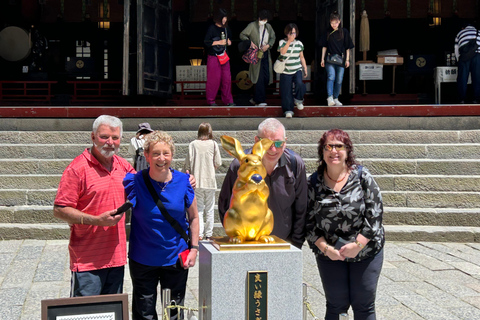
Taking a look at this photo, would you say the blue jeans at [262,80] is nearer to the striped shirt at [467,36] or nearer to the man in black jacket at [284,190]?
the striped shirt at [467,36]

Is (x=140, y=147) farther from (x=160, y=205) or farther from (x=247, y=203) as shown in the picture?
(x=247, y=203)

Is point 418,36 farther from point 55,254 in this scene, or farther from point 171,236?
point 171,236

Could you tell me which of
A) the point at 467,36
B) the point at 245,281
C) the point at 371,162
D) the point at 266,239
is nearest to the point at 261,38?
the point at 371,162

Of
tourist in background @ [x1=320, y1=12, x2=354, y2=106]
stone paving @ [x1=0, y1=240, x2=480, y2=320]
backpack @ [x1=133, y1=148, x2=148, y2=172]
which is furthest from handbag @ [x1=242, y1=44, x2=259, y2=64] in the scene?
stone paving @ [x1=0, y1=240, x2=480, y2=320]

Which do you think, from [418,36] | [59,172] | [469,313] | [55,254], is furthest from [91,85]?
[469,313]

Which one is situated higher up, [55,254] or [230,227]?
[230,227]

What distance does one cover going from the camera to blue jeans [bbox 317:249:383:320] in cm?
411

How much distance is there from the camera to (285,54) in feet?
33.4

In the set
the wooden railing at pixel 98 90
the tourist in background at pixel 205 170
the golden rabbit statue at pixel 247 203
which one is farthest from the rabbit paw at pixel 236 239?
the wooden railing at pixel 98 90

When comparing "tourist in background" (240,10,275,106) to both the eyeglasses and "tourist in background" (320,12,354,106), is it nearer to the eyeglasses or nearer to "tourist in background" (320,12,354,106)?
"tourist in background" (320,12,354,106)

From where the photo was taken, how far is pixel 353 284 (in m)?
4.14

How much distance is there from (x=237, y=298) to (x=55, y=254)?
4490 millimetres

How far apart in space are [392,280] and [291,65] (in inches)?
184

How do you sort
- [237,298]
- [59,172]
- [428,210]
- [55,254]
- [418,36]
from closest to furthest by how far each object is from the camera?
[237,298] < [55,254] < [428,210] < [59,172] < [418,36]
